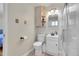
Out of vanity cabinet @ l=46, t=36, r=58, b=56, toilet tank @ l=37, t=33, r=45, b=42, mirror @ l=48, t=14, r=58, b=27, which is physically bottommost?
vanity cabinet @ l=46, t=36, r=58, b=56

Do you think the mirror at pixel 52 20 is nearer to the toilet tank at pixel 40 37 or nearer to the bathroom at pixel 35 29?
the bathroom at pixel 35 29

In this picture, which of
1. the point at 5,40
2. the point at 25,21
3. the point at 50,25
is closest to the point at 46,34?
the point at 50,25

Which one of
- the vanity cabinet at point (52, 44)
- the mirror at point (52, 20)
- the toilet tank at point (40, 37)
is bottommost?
the vanity cabinet at point (52, 44)

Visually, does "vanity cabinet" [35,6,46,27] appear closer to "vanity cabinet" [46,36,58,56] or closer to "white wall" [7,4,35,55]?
"white wall" [7,4,35,55]

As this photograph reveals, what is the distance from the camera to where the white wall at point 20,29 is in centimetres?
131

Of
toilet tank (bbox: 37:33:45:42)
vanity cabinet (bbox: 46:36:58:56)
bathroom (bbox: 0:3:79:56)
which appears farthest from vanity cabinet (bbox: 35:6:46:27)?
vanity cabinet (bbox: 46:36:58:56)

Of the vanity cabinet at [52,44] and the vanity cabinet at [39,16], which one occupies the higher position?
the vanity cabinet at [39,16]

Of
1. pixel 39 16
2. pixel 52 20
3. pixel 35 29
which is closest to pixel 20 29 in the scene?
pixel 35 29

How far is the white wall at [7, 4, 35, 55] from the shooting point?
1.31 m

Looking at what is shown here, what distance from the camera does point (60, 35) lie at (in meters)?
1.29

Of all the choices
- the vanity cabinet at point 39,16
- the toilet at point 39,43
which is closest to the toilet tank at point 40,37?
the toilet at point 39,43

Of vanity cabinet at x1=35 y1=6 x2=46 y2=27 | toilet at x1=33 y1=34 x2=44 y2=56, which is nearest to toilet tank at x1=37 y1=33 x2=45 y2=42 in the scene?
toilet at x1=33 y1=34 x2=44 y2=56

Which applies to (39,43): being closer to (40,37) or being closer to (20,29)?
(40,37)

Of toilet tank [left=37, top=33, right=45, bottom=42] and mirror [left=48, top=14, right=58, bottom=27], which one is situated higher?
mirror [left=48, top=14, right=58, bottom=27]
